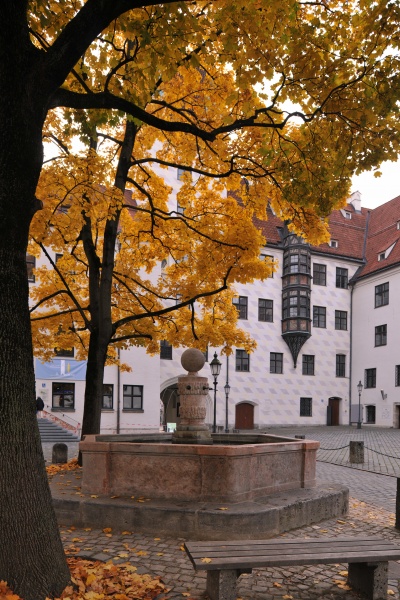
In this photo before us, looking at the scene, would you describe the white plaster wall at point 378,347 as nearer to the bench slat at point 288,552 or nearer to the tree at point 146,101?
the tree at point 146,101

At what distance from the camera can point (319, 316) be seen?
130 feet

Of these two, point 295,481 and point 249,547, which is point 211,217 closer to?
point 295,481

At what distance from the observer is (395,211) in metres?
41.9

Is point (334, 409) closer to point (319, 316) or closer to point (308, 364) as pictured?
point (308, 364)

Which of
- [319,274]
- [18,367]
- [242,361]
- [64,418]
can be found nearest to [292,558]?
[18,367]

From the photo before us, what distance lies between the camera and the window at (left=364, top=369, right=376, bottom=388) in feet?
125

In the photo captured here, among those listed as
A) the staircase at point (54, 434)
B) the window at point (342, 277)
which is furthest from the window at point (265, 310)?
the staircase at point (54, 434)

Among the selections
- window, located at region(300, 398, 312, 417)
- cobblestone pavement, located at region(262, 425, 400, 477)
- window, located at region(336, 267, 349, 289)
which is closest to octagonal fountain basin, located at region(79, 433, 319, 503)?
cobblestone pavement, located at region(262, 425, 400, 477)

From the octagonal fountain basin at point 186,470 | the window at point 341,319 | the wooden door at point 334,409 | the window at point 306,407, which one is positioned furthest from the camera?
the window at point 341,319

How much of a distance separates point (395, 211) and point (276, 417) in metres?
18.1

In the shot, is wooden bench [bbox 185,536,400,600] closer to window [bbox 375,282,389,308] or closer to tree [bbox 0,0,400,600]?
tree [bbox 0,0,400,600]

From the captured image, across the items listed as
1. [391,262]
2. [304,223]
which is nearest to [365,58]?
[304,223]

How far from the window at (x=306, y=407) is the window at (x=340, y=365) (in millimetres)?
3315

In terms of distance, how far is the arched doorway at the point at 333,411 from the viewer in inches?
1544
